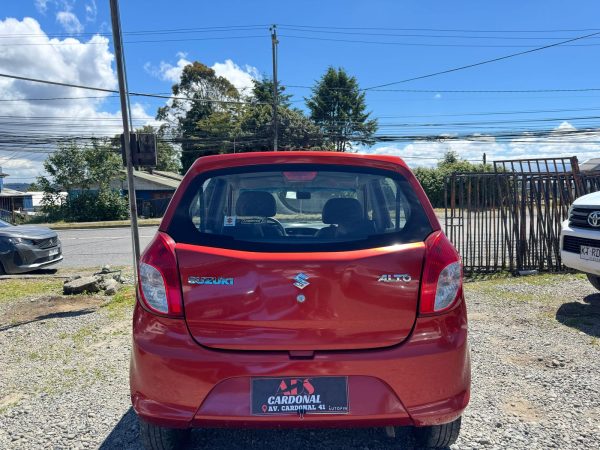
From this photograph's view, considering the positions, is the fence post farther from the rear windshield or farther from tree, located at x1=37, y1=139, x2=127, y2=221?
tree, located at x1=37, y1=139, x2=127, y2=221

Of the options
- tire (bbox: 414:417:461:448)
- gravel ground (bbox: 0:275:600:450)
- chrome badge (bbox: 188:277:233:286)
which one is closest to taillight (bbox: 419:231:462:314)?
tire (bbox: 414:417:461:448)

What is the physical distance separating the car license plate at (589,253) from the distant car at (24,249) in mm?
8906

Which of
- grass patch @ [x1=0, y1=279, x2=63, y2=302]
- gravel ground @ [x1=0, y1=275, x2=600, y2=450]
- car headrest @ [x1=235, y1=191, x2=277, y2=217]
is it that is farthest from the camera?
grass patch @ [x1=0, y1=279, x2=63, y2=302]

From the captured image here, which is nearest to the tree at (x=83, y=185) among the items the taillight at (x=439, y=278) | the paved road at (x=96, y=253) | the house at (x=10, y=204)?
the house at (x=10, y=204)

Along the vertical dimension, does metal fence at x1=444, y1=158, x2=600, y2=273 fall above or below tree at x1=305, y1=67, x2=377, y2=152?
below

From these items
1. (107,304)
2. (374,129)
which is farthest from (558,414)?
(374,129)

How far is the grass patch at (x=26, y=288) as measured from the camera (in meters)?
6.91

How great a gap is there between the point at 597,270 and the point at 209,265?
499cm

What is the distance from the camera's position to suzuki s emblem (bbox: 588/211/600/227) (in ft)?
17.6

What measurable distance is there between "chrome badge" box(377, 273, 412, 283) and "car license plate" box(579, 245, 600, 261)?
14.1ft

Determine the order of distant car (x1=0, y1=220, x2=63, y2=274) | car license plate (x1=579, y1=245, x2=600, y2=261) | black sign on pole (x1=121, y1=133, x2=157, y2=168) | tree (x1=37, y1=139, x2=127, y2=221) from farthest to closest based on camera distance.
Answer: tree (x1=37, y1=139, x2=127, y2=221), distant car (x1=0, y1=220, x2=63, y2=274), black sign on pole (x1=121, y1=133, x2=157, y2=168), car license plate (x1=579, y1=245, x2=600, y2=261)

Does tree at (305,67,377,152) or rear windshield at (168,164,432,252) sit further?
tree at (305,67,377,152)

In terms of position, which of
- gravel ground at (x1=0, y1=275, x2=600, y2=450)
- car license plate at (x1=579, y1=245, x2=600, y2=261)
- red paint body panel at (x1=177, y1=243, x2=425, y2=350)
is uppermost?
red paint body panel at (x1=177, y1=243, x2=425, y2=350)

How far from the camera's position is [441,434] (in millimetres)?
2463
